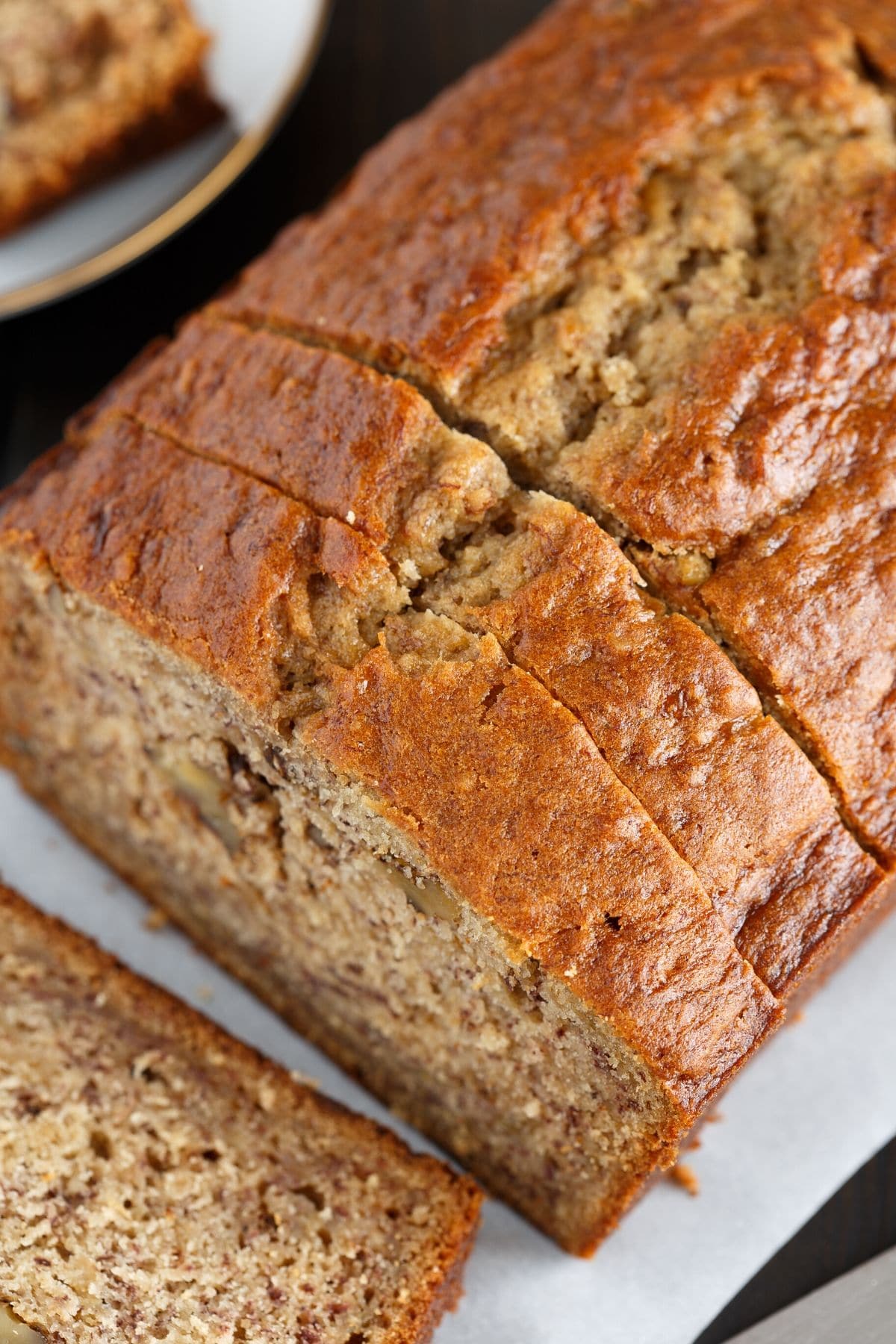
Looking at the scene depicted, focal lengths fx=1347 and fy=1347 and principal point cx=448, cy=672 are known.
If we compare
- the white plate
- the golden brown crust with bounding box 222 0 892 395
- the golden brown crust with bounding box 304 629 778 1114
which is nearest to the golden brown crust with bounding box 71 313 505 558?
the golden brown crust with bounding box 222 0 892 395

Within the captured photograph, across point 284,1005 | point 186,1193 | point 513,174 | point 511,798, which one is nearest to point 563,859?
point 511,798

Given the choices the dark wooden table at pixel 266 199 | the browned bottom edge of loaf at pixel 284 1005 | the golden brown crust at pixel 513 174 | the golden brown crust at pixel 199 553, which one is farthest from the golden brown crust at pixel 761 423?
the dark wooden table at pixel 266 199

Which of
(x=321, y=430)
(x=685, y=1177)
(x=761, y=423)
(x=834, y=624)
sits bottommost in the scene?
(x=685, y=1177)

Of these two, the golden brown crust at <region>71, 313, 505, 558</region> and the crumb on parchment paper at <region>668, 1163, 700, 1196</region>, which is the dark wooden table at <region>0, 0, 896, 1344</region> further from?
the crumb on parchment paper at <region>668, 1163, 700, 1196</region>

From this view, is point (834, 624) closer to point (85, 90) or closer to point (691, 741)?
point (691, 741)

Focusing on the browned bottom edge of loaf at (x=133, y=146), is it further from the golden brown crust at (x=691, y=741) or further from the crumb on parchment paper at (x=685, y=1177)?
the crumb on parchment paper at (x=685, y=1177)
